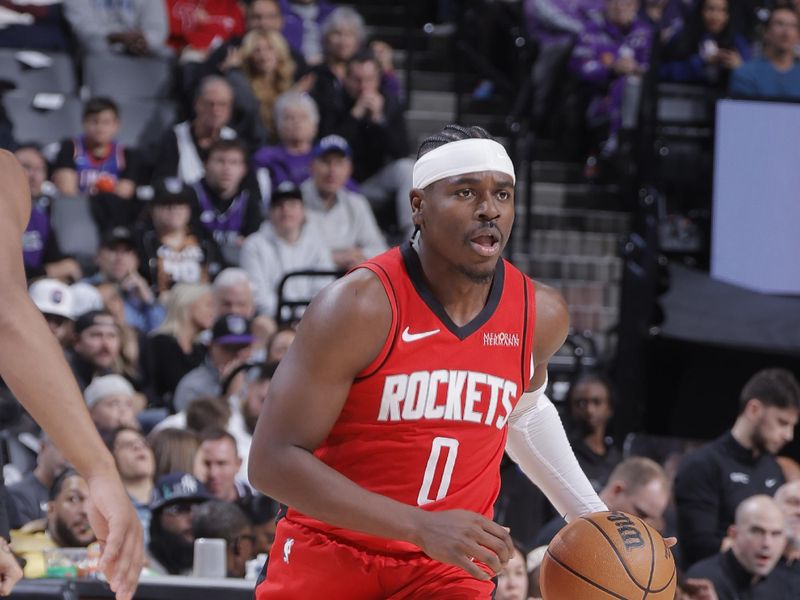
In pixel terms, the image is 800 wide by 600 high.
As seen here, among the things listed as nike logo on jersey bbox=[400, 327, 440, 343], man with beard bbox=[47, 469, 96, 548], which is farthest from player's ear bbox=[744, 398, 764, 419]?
nike logo on jersey bbox=[400, 327, 440, 343]

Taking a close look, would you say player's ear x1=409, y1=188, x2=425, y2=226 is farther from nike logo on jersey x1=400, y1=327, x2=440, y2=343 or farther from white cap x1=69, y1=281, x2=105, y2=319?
white cap x1=69, y1=281, x2=105, y2=319

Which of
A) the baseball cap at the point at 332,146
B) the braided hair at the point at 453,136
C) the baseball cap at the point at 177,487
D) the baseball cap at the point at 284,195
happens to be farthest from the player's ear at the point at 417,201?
the baseball cap at the point at 332,146

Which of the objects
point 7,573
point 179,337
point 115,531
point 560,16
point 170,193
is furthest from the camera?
point 560,16

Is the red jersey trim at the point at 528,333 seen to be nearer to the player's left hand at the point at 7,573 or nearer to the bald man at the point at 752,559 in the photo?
the player's left hand at the point at 7,573

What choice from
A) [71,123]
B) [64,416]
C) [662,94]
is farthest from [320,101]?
[64,416]

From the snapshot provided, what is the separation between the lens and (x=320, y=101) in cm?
985

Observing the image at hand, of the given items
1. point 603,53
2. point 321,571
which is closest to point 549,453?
point 321,571

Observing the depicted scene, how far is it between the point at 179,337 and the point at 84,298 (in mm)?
568

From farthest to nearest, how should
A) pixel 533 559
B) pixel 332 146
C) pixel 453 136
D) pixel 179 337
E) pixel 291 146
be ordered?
pixel 291 146 < pixel 332 146 < pixel 179 337 < pixel 533 559 < pixel 453 136

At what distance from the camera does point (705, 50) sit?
388 inches

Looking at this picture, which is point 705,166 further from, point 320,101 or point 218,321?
point 218,321

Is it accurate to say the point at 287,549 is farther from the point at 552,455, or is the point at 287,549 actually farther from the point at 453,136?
the point at 453,136

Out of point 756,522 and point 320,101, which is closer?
point 756,522

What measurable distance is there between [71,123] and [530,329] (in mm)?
6825
